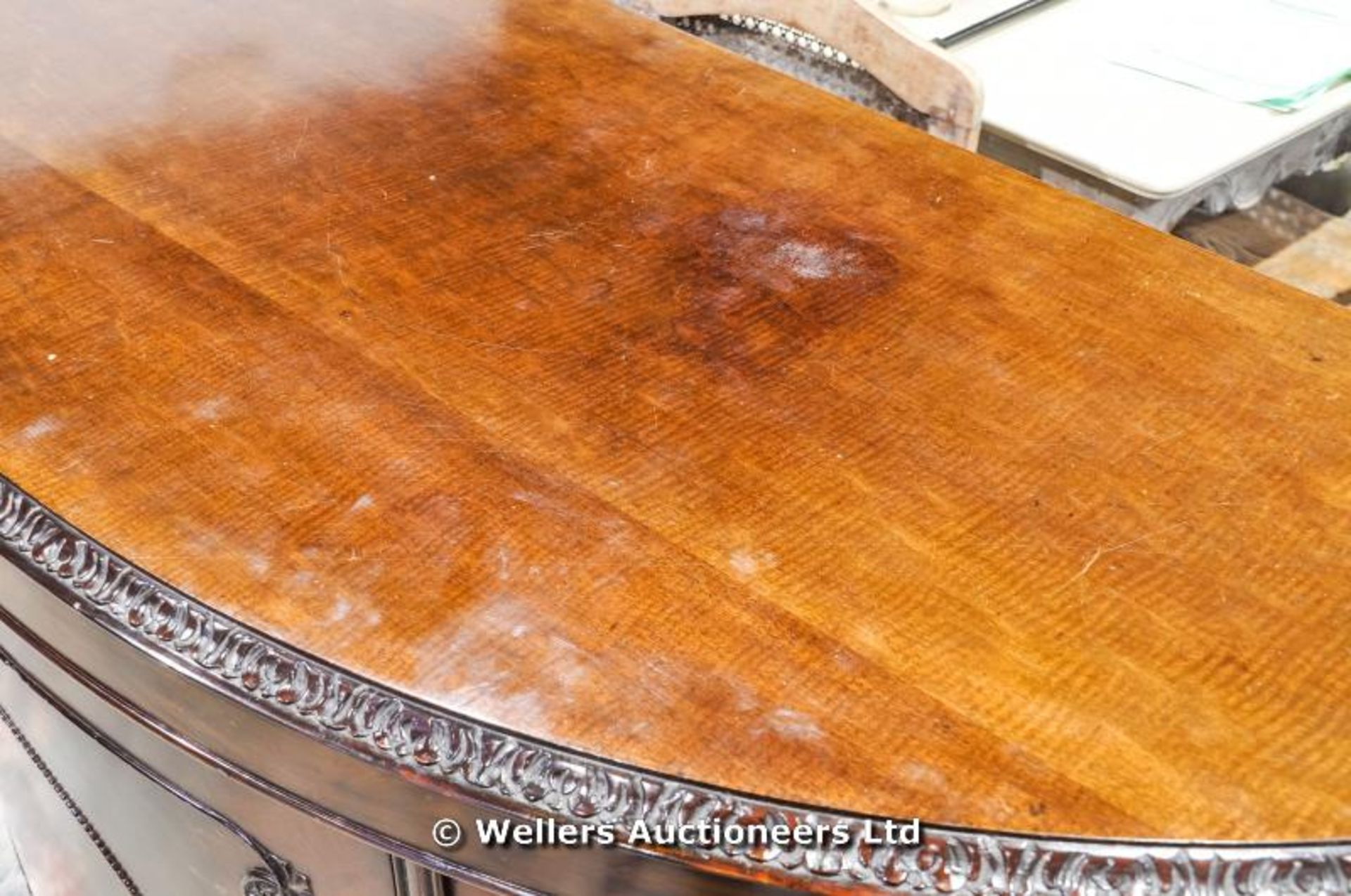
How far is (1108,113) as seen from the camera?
1.72 m

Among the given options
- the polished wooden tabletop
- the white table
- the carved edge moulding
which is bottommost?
the white table

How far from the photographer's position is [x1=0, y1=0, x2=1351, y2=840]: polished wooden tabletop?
755 mm

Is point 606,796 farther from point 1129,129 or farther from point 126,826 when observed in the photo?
point 1129,129

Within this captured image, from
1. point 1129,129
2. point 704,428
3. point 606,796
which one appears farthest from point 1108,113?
point 606,796

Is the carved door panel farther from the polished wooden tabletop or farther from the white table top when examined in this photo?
the white table top

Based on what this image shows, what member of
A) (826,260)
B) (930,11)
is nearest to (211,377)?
(826,260)

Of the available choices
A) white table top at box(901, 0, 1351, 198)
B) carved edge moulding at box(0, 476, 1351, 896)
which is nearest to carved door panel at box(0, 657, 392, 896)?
carved edge moulding at box(0, 476, 1351, 896)

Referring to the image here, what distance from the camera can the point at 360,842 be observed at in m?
0.87

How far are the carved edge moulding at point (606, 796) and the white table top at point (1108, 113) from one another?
1.04 m

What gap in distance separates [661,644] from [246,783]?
28cm

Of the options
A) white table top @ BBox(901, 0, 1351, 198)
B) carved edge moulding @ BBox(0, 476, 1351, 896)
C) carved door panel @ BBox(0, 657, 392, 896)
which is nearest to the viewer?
carved edge moulding @ BBox(0, 476, 1351, 896)

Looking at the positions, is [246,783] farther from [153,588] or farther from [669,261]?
[669,261]

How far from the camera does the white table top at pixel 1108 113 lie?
63.5 inches

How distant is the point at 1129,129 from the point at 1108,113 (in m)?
0.05
